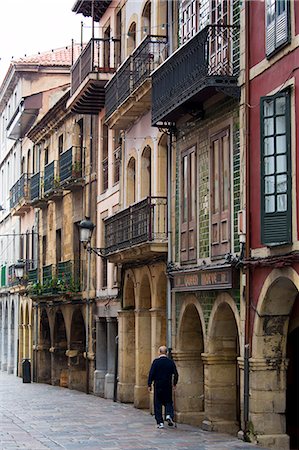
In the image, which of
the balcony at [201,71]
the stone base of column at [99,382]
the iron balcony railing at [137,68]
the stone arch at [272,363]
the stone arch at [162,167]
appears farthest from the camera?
the stone base of column at [99,382]

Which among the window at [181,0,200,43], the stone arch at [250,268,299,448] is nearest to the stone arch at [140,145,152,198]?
the window at [181,0,200,43]

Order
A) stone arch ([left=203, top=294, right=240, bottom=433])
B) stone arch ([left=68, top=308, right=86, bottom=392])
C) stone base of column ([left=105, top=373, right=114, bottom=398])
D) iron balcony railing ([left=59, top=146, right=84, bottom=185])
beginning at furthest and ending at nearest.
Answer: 1. stone arch ([left=68, top=308, right=86, bottom=392])
2. iron balcony railing ([left=59, top=146, right=84, bottom=185])
3. stone base of column ([left=105, top=373, right=114, bottom=398])
4. stone arch ([left=203, top=294, right=240, bottom=433])

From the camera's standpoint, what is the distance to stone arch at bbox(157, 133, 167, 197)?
2372cm

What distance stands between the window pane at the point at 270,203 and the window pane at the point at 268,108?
4.24ft

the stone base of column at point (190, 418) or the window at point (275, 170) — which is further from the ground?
the window at point (275, 170)

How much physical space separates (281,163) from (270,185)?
485 mm

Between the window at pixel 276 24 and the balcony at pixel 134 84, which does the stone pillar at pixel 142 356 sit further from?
the window at pixel 276 24

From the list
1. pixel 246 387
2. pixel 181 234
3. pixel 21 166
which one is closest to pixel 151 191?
pixel 181 234

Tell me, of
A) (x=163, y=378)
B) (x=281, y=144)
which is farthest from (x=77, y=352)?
(x=281, y=144)

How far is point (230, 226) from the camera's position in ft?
61.6

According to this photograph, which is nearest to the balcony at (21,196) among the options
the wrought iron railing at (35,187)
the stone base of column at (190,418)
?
the wrought iron railing at (35,187)

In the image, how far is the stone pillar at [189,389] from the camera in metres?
21.5

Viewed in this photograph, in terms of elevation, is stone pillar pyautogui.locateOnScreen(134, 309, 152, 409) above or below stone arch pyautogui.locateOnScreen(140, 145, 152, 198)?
below

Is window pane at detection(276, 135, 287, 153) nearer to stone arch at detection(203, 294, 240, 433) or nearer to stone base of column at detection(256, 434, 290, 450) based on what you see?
stone arch at detection(203, 294, 240, 433)
